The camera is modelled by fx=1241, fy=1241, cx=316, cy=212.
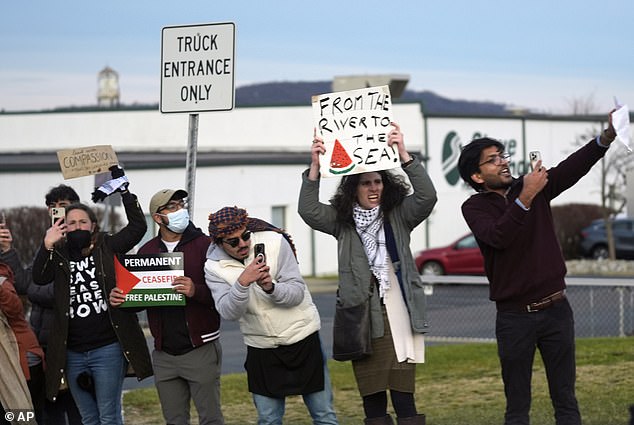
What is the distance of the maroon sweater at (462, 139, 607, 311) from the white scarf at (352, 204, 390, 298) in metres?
0.59

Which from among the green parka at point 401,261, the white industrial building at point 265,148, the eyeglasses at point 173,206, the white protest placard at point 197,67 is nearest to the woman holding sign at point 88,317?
the eyeglasses at point 173,206

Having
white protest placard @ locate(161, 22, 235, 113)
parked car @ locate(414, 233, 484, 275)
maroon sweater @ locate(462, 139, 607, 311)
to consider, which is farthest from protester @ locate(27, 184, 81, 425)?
parked car @ locate(414, 233, 484, 275)

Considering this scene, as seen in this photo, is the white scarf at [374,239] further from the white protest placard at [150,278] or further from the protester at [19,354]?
the protester at [19,354]

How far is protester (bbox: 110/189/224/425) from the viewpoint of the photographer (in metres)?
8.18

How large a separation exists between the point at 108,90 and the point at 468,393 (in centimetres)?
5529

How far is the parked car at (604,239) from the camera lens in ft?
139

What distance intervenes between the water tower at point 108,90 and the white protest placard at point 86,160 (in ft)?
185

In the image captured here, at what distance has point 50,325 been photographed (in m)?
8.81

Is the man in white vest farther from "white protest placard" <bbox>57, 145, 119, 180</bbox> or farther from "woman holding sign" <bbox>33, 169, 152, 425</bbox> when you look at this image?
"white protest placard" <bbox>57, 145, 119, 180</bbox>

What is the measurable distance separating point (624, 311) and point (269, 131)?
101ft

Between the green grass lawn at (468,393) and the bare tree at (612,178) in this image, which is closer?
the green grass lawn at (468,393)

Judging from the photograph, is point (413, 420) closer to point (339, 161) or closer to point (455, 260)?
point (339, 161)

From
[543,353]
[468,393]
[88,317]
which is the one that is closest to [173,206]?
[88,317]

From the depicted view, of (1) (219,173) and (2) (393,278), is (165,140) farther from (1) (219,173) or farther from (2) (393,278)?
(2) (393,278)
